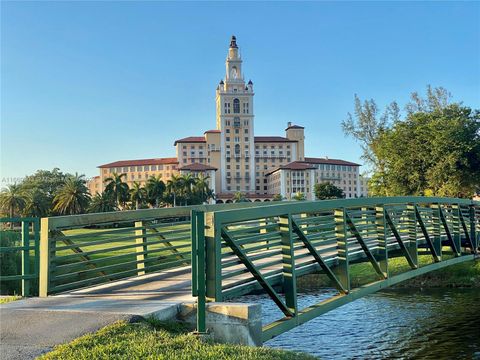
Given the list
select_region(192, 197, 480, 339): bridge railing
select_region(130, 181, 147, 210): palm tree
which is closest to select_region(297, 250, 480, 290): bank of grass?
select_region(192, 197, 480, 339): bridge railing

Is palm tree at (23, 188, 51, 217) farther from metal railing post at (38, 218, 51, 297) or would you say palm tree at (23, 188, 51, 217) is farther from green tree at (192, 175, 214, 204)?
metal railing post at (38, 218, 51, 297)

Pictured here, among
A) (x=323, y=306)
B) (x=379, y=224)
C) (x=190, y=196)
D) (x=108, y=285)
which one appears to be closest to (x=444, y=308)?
(x=379, y=224)

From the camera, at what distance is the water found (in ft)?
46.2

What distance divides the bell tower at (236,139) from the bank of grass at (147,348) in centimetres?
13935

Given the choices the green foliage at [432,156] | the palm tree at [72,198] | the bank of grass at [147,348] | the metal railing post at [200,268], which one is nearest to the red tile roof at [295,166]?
the palm tree at [72,198]

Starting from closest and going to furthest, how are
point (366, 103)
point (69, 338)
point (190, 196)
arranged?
point (69, 338) → point (366, 103) → point (190, 196)

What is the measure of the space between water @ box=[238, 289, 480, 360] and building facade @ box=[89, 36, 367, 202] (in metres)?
115

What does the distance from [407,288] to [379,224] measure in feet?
51.1

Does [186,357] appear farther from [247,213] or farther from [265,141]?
[265,141]

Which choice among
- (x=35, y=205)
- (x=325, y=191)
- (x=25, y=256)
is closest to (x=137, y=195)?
(x=35, y=205)

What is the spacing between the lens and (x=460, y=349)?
1444 centimetres

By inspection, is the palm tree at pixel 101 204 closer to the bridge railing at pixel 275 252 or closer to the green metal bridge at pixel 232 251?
the bridge railing at pixel 275 252

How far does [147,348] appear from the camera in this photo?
490cm

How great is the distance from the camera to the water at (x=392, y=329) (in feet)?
46.2
